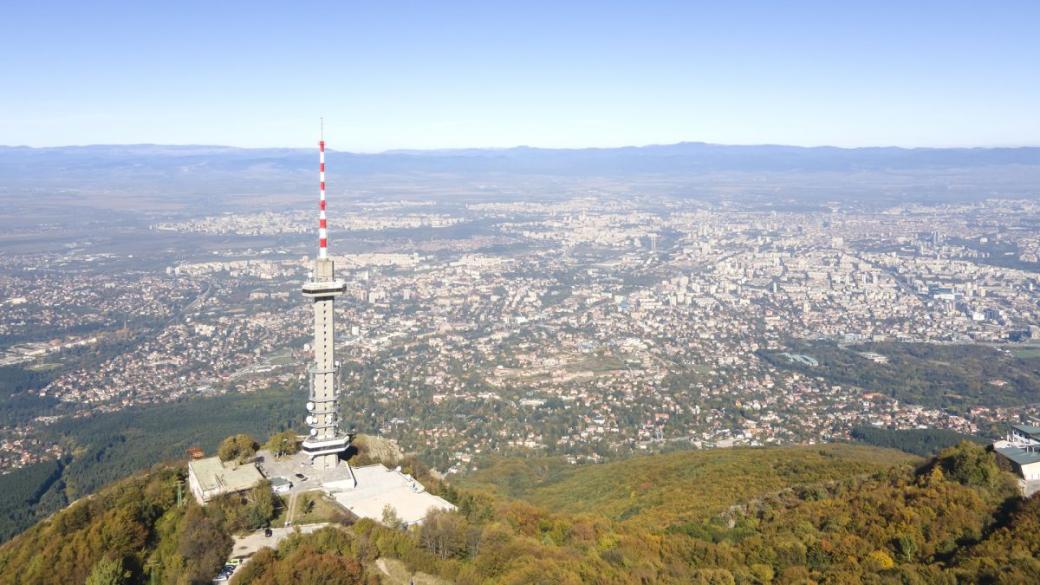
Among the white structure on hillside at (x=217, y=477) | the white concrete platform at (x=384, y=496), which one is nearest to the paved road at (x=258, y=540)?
the white concrete platform at (x=384, y=496)

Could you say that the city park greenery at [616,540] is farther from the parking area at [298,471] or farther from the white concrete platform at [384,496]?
the parking area at [298,471]

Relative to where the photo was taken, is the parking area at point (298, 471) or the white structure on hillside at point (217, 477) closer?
the white structure on hillside at point (217, 477)

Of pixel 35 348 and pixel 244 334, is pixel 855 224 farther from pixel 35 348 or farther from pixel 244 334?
pixel 35 348

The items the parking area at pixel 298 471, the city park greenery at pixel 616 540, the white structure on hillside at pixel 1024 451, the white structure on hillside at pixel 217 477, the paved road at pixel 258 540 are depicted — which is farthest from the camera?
the parking area at pixel 298 471

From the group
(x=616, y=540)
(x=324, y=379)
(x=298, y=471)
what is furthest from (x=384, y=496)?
(x=616, y=540)

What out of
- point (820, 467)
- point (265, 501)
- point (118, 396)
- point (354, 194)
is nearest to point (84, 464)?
point (118, 396)

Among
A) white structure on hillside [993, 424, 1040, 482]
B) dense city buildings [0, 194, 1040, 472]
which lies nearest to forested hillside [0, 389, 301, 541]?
dense city buildings [0, 194, 1040, 472]

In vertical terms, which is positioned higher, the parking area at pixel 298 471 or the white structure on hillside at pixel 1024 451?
the white structure on hillside at pixel 1024 451

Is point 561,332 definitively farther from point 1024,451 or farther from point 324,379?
point 1024,451
